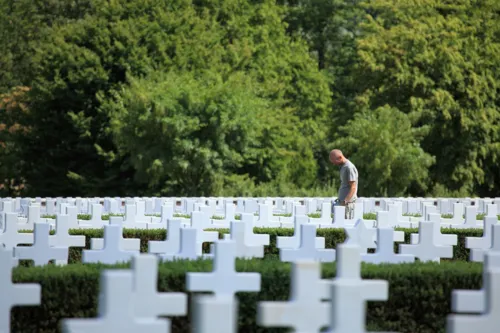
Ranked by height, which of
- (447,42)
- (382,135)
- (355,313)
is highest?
(447,42)

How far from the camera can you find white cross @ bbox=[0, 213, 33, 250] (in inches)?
528

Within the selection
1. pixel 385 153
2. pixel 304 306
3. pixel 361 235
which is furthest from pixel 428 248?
pixel 385 153

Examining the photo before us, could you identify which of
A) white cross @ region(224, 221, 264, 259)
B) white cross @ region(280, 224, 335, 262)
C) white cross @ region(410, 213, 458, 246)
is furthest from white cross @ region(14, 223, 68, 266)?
white cross @ region(410, 213, 458, 246)

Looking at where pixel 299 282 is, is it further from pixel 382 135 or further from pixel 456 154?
pixel 456 154

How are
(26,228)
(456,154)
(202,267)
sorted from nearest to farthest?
(202,267) → (26,228) → (456,154)

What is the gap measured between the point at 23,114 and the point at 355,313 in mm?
48205

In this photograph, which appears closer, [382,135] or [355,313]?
[355,313]

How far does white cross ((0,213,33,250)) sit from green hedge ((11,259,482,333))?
113 inches

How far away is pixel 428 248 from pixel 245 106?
104ft

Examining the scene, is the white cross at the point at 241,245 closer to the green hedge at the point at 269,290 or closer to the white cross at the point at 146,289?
the green hedge at the point at 269,290

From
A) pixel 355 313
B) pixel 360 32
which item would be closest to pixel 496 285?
pixel 355 313

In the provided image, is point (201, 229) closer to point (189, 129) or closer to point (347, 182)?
point (347, 182)

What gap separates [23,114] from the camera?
54250mm

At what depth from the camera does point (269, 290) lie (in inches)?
406
